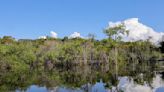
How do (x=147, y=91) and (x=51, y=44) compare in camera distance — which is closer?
(x=147, y=91)

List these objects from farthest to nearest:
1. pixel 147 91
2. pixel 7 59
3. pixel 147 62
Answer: pixel 147 62
pixel 7 59
pixel 147 91

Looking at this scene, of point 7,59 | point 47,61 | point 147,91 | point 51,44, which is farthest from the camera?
point 51,44

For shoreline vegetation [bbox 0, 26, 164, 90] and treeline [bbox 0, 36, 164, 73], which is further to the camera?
treeline [bbox 0, 36, 164, 73]

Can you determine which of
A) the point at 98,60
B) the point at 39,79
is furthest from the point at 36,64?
the point at 39,79

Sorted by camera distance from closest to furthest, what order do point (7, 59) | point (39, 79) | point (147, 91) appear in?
point (147, 91), point (39, 79), point (7, 59)

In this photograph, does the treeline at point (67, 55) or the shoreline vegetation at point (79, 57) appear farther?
the treeline at point (67, 55)

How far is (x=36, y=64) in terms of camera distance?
2542 inches

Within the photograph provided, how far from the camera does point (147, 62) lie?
73.6 metres

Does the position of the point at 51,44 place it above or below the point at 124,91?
above

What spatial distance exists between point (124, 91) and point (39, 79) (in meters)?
14.5

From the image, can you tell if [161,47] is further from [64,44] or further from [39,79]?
[39,79]

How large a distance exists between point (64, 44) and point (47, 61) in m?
6.41

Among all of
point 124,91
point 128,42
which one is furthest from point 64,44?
point 124,91

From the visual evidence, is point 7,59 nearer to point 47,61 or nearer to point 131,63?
point 47,61
